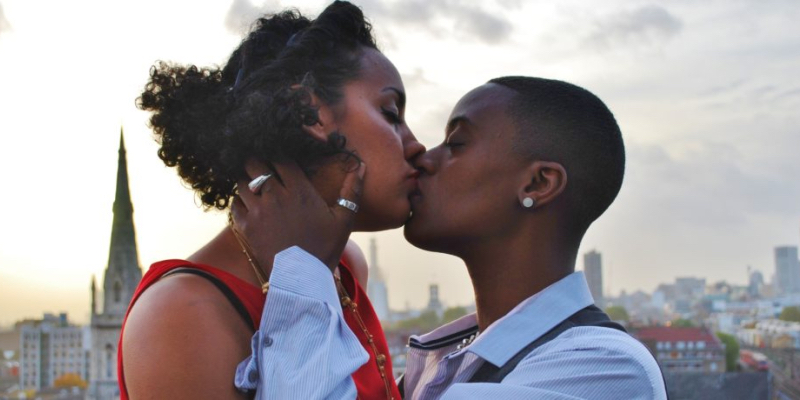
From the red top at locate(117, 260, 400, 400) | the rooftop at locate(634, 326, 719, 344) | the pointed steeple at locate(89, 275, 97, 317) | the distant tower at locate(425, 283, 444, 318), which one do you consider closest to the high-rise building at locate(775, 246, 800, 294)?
the distant tower at locate(425, 283, 444, 318)

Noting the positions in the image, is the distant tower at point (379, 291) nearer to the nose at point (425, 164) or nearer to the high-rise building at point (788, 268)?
the high-rise building at point (788, 268)

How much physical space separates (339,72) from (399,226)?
46 cm

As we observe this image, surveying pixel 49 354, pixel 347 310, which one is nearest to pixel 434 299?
pixel 49 354

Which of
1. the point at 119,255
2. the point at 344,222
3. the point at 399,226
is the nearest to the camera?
the point at 344,222

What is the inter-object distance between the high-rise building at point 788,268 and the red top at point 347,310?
175m

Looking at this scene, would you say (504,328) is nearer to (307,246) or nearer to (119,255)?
(307,246)

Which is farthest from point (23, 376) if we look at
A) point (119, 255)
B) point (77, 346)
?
point (119, 255)

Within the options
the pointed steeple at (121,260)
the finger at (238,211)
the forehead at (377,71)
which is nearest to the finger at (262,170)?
the finger at (238,211)

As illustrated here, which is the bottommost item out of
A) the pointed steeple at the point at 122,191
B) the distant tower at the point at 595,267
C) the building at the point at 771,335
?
the building at the point at 771,335

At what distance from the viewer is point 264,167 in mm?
2352

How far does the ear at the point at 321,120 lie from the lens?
2377 mm

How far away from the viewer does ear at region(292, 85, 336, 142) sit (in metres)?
2.38

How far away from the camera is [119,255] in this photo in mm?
39375

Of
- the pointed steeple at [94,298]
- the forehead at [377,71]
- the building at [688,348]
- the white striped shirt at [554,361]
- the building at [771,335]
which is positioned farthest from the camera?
the building at [771,335]
